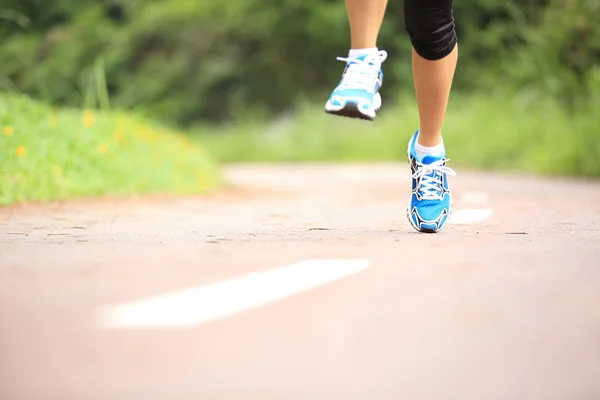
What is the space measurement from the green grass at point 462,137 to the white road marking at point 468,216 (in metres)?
5.07

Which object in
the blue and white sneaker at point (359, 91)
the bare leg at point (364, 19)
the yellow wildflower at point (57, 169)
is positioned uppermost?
the bare leg at point (364, 19)

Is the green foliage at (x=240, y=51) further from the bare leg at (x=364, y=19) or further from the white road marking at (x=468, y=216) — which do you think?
the bare leg at (x=364, y=19)

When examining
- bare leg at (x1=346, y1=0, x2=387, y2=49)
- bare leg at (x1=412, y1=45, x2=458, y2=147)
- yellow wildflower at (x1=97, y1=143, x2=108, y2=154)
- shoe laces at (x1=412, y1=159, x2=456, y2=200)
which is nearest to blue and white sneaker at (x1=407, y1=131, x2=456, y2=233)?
shoe laces at (x1=412, y1=159, x2=456, y2=200)

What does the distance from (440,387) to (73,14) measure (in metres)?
9.90

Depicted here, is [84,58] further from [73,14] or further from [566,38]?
[566,38]

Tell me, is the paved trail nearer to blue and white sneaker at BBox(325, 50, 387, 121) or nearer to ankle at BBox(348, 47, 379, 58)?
blue and white sneaker at BBox(325, 50, 387, 121)

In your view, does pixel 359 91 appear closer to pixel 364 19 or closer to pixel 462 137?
pixel 364 19

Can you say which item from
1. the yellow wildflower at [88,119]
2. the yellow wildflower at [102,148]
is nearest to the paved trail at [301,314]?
the yellow wildflower at [102,148]

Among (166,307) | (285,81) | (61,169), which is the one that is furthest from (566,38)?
(285,81)

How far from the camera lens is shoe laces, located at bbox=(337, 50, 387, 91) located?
4.13 metres

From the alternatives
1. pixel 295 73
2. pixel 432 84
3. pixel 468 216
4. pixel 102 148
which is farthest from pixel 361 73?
pixel 295 73

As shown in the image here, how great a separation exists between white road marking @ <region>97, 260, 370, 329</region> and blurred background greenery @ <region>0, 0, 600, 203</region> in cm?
663

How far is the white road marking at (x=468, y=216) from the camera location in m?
4.96

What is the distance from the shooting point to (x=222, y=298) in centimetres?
250
